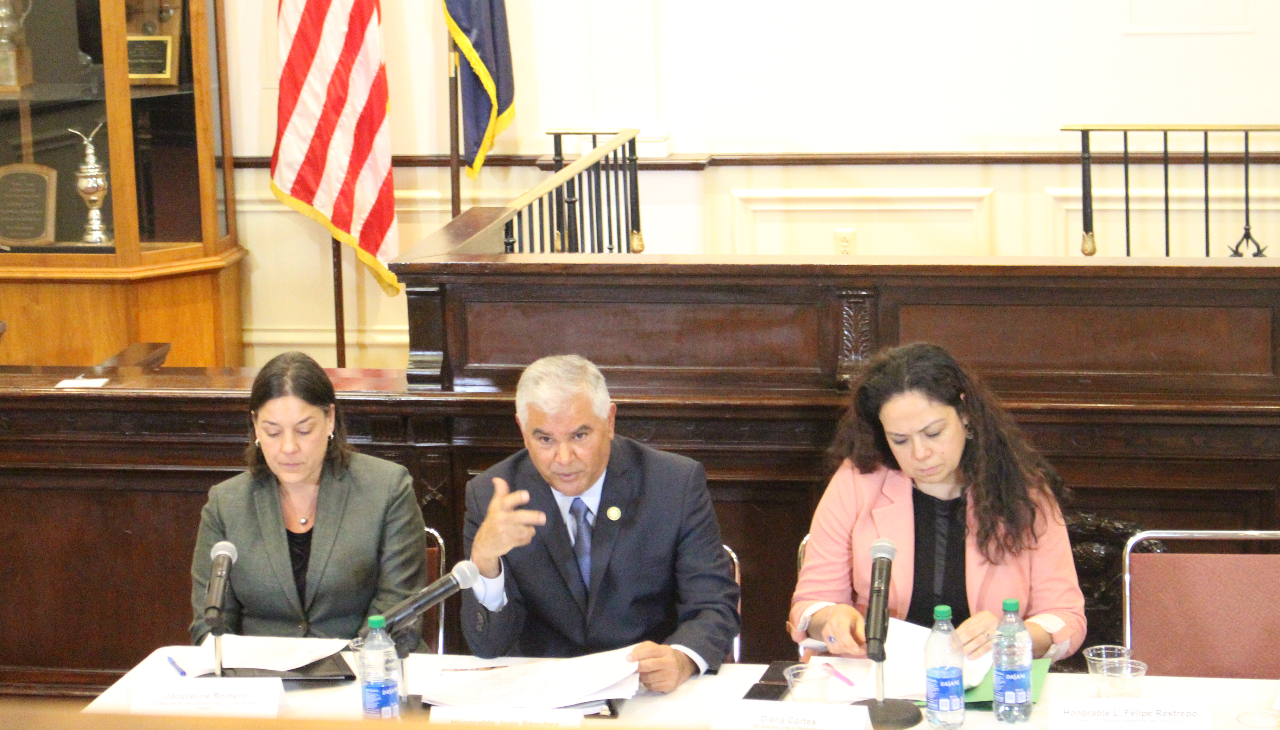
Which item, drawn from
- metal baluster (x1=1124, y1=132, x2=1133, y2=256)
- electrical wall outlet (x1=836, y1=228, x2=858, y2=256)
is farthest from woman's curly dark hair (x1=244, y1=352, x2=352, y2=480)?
metal baluster (x1=1124, y1=132, x2=1133, y2=256)

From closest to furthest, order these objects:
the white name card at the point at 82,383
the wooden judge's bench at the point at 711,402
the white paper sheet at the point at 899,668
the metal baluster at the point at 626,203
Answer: the white paper sheet at the point at 899,668 < the wooden judge's bench at the point at 711,402 < the white name card at the point at 82,383 < the metal baluster at the point at 626,203

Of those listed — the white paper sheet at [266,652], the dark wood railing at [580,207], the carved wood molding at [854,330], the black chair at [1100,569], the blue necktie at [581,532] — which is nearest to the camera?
the white paper sheet at [266,652]

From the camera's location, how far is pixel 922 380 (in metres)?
2.62

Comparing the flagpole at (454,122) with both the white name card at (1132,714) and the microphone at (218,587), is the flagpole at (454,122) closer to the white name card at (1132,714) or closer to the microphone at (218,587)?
the microphone at (218,587)

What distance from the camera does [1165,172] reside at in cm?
591

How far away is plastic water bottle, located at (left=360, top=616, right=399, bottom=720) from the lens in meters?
A: 2.15

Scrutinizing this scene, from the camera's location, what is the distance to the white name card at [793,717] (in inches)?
78.4

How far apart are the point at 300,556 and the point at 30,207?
11.9 ft

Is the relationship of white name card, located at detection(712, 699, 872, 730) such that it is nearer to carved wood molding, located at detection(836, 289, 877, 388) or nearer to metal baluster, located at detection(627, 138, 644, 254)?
→ carved wood molding, located at detection(836, 289, 877, 388)

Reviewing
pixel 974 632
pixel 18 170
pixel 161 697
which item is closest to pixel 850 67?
pixel 18 170

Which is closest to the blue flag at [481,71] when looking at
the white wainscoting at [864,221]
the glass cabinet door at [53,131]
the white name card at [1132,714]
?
the white wainscoting at [864,221]

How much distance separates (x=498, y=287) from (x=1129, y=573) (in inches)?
66.1

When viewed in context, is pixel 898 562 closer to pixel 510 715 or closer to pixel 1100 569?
pixel 1100 569

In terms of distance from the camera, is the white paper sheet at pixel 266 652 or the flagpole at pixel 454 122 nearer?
the white paper sheet at pixel 266 652
